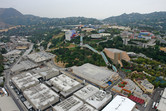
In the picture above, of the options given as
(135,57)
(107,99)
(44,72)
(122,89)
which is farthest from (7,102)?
(135,57)

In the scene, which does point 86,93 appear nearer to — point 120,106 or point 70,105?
point 70,105

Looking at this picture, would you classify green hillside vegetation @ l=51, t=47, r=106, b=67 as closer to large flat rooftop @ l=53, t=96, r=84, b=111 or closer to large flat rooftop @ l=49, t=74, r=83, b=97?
large flat rooftop @ l=49, t=74, r=83, b=97

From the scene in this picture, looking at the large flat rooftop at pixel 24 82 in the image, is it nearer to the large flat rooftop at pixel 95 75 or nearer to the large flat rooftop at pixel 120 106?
the large flat rooftop at pixel 95 75

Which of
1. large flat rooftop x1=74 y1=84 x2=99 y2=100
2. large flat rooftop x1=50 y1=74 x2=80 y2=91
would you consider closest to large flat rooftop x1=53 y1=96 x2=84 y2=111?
large flat rooftop x1=74 y1=84 x2=99 y2=100

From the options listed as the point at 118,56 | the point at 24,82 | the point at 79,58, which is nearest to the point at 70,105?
the point at 24,82

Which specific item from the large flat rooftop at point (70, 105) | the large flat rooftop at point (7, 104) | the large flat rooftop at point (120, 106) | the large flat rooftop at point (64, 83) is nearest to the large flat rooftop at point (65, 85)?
the large flat rooftop at point (64, 83)
